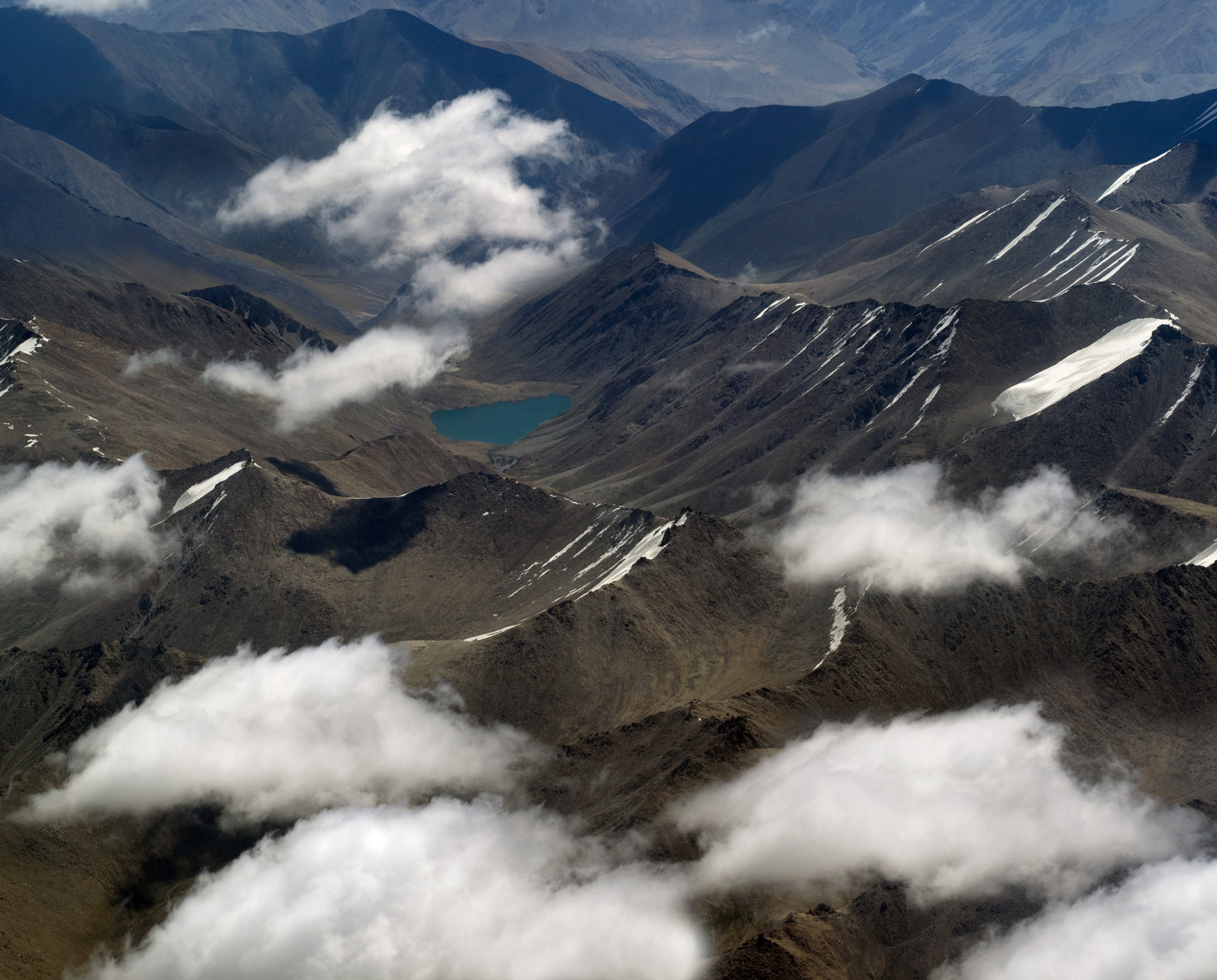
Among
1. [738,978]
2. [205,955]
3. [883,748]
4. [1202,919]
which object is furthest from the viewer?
[883,748]

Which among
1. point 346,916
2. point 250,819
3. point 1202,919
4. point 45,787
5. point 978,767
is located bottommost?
point 1202,919

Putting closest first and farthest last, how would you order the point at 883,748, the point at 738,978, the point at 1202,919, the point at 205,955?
the point at 738,978 → the point at 1202,919 → the point at 205,955 → the point at 883,748

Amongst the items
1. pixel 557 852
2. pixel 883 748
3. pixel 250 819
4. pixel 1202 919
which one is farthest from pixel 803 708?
pixel 250 819

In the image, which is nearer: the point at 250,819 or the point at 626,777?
the point at 626,777

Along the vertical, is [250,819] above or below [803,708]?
above

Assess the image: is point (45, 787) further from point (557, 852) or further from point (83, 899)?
point (557, 852)

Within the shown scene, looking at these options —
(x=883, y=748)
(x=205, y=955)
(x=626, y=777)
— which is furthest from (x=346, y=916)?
(x=883, y=748)

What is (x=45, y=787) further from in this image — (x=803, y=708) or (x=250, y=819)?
(x=803, y=708)

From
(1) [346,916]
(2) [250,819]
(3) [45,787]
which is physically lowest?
(1) [346,916]

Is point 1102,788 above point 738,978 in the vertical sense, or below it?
below
